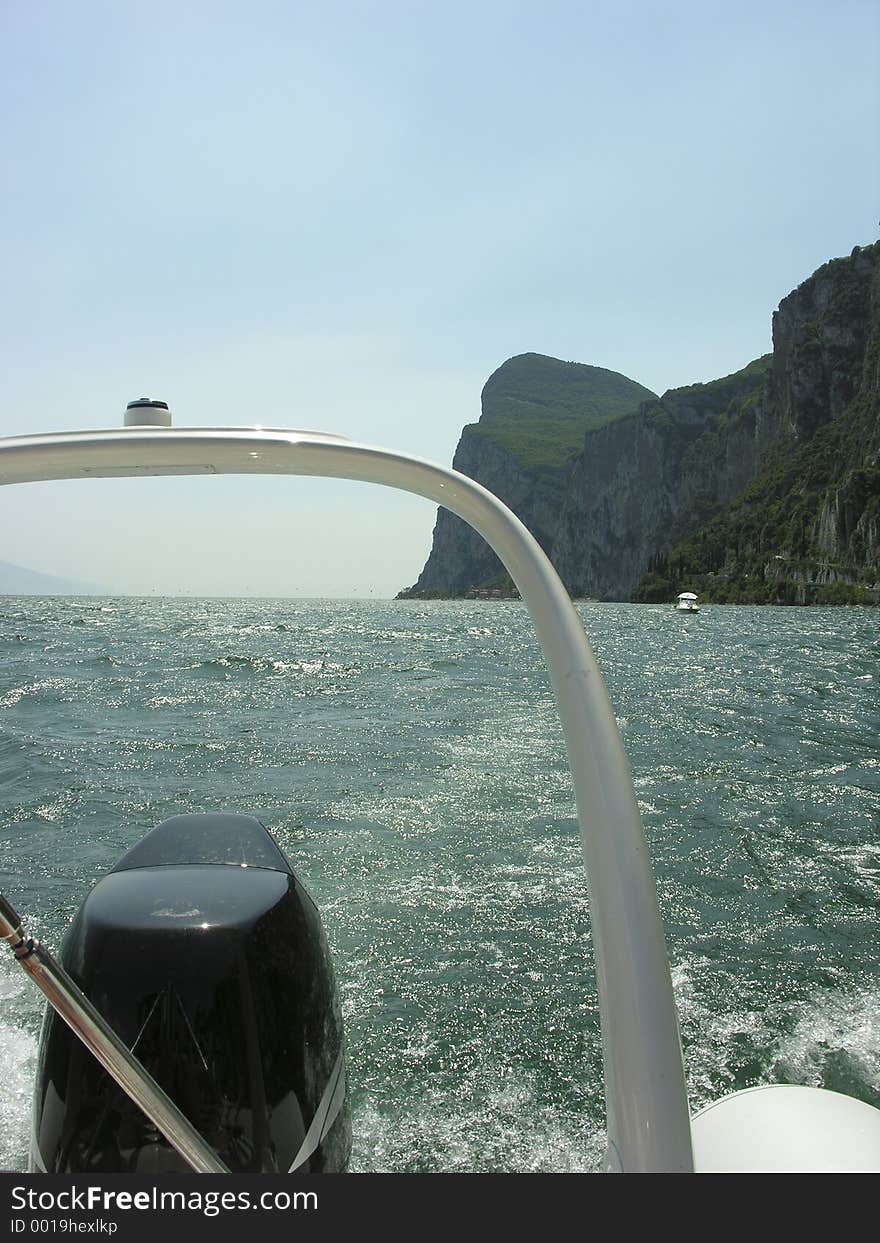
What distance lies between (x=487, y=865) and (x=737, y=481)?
4645 inches

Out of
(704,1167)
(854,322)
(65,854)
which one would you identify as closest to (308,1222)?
(704,1167)

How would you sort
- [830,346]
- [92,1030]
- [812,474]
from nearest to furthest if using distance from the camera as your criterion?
[92,1030] < [812,474] < [830,346]

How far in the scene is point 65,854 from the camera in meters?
6.10

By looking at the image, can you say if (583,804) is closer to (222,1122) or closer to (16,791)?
(222,1122)

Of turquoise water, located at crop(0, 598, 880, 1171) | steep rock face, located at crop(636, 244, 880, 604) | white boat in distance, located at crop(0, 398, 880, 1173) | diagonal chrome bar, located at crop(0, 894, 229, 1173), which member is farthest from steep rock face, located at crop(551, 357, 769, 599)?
diagonal chrome bar, located at crop(0, 894, 229, 1173)

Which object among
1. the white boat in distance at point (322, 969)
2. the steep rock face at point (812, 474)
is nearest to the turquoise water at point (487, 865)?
the white boat in distance at point (322, 969)

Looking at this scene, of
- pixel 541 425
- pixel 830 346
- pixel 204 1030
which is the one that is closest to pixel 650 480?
pixel 830 346

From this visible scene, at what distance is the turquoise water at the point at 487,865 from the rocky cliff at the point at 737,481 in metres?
66.2

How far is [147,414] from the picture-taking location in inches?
77.3

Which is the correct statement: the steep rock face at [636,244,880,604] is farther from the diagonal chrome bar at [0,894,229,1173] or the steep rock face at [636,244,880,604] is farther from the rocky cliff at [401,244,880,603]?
the diagonal chrome bar at [0,894,229,1173]

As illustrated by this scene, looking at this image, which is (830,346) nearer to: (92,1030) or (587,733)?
(587,733)

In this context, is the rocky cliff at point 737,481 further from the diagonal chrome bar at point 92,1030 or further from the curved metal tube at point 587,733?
the diagonal chrome bar at point 92,1030

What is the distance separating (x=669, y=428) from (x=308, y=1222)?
131 m

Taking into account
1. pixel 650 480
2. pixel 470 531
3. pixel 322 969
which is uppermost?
pixel 650 480
